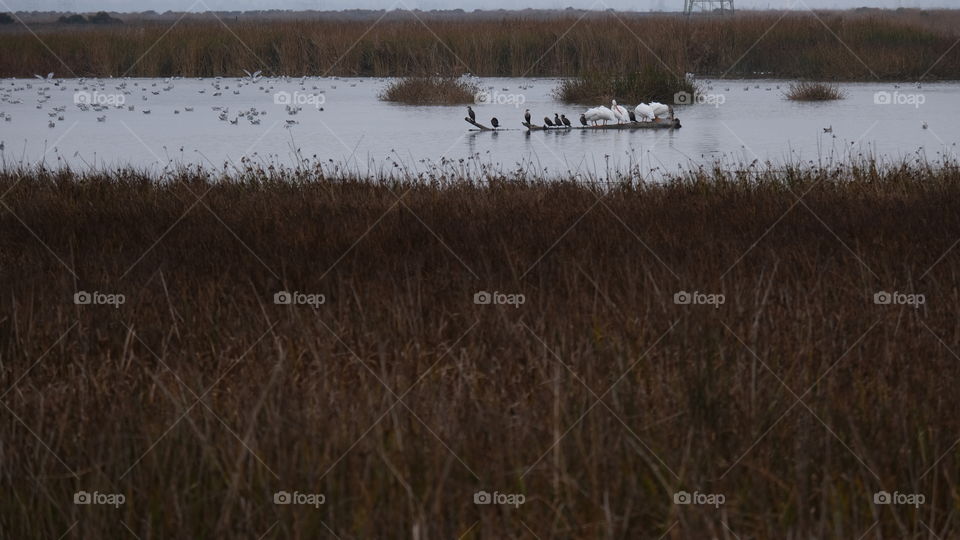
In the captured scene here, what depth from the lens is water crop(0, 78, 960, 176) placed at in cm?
1261

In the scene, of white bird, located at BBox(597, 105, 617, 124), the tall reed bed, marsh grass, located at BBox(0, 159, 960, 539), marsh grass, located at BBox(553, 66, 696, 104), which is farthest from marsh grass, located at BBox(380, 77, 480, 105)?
marsh grass, located at BBox(0, 159, 960, 539)

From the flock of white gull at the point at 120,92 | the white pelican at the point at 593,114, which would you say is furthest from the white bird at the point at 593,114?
the flock of white gull at the point at 120,92

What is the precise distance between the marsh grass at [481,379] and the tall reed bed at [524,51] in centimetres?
2080

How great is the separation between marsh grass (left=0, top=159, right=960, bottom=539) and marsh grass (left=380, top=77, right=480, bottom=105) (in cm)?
1539

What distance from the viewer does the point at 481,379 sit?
12.6 ft

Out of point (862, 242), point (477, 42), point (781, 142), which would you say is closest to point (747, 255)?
point (862, 242)

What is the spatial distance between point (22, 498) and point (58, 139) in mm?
13408

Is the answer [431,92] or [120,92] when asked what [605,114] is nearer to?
[431,92]

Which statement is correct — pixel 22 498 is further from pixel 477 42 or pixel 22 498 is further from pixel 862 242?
pixel 477 42

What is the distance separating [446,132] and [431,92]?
586 cm

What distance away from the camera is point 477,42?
1130 inches

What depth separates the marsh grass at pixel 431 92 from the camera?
21.9 meters

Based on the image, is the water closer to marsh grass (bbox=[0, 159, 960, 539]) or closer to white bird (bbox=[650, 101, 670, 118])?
white bird (bbox=[650, 101, 670, 118])

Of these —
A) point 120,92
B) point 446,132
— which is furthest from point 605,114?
point 120,92
